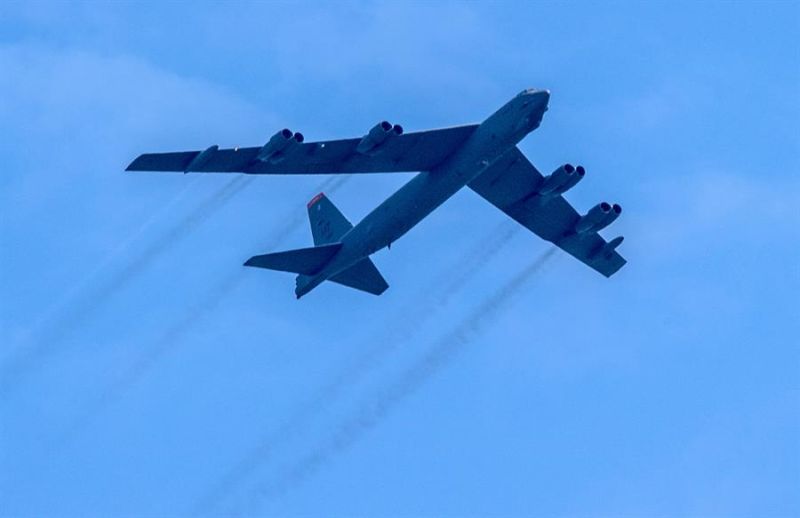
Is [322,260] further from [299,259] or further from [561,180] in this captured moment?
[561,180]

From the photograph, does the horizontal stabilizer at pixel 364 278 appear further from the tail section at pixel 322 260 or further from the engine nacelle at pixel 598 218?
the engine nacelle at pixel 598 218

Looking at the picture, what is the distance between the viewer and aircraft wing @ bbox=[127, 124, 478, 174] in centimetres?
5688

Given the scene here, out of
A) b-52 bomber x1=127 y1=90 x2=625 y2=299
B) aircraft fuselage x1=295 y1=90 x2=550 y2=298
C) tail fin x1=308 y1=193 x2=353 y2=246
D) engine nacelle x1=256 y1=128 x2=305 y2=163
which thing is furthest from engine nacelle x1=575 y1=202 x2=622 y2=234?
engine nacelle x1=256 y1=128 x2=305 y2=163

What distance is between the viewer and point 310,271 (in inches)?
2436

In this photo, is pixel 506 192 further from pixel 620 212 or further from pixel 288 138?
pixel 288 138

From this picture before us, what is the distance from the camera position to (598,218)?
63031 millimetres

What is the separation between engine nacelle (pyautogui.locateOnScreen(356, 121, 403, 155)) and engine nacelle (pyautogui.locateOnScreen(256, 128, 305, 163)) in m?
2.20

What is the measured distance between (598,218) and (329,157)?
1073 centimetres

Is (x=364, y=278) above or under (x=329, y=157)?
under

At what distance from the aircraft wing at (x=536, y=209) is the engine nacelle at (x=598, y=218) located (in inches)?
16.5

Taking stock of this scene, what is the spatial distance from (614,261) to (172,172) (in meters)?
18.9

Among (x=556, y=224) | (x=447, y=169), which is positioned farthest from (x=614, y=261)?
(x=447, y=169)

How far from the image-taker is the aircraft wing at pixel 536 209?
62.3m

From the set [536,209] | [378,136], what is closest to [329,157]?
[378,136]
